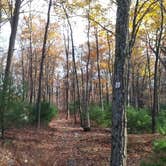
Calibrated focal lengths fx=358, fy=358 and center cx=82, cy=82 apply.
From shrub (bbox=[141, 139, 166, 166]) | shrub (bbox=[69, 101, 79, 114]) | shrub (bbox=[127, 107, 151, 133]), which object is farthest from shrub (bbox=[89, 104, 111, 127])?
shrub (bbox=[141, 139, 166, 166])

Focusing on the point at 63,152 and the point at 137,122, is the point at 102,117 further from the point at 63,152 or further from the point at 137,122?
the point at 63,152

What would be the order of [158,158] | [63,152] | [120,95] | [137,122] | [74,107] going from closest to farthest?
1. [120,95]
2. [158,158]
3. [63,152]
4. [137,122]
5. [74,107]

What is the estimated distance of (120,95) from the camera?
24.0ft

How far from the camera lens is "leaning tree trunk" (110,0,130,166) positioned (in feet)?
23.9

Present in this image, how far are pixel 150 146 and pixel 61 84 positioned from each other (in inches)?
2259

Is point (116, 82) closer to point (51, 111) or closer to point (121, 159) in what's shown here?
point (121, 159)

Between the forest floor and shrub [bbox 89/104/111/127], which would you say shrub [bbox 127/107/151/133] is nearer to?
shrub [bbox 89/104/111/127]

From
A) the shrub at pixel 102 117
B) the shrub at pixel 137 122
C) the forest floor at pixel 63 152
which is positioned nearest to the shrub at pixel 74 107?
the shrub at pixel 102 117

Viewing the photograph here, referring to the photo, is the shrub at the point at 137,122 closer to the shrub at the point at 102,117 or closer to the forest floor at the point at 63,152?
the shrub at the point at 102,117

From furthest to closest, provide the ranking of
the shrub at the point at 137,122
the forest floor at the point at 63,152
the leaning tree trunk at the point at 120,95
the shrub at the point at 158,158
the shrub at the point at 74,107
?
the shrub at the point at 74,107, the shrub at the point at 137,122, the forest floor at the point at 63,152, the shrub at the point at 158,158, the leaning tree trunk at the point at 120,95

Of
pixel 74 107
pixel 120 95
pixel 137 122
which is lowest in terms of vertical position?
pixel 137 122

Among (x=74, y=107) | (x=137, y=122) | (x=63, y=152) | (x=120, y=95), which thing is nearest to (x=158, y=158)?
(x=120, y=95)

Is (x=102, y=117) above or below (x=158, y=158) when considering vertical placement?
above

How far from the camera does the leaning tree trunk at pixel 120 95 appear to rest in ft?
23.9
